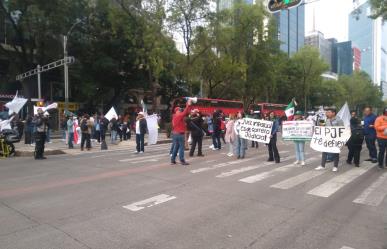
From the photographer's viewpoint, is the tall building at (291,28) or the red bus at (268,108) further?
the tall building at (291,28)

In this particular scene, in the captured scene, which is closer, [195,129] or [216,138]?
[195,129]

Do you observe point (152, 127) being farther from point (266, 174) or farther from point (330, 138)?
point (330, 138)

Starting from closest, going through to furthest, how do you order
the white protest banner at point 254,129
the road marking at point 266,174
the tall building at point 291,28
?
the road marking at point 266,174
the white protest banner at point 254,129
the tall building at point 291,28

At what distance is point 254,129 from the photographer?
12.5m

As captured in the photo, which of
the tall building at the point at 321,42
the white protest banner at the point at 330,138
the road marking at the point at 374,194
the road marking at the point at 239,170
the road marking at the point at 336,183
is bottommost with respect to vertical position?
the road marking at the point at 374,194

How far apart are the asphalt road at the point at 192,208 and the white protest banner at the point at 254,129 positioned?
2.12 metres

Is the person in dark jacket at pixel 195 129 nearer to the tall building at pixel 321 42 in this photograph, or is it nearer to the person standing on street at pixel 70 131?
the person standing on street at pixel 70 131

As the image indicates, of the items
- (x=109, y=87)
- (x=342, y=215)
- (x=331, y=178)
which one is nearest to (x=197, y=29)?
(x=109, y=87)

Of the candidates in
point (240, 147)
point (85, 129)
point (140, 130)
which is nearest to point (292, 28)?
point (85, 129)

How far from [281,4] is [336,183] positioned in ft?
21.8

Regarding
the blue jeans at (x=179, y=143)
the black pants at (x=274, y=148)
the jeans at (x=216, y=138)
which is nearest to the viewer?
the blue jeans at (x=179, y=143)

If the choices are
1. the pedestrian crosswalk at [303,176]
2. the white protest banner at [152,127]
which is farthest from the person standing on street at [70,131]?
the pedestrian crosswalk at [303,176]

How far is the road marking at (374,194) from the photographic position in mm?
6695

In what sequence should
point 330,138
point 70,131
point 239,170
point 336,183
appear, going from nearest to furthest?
point 336,183
point 239,170
point 330,138
point 70,131
